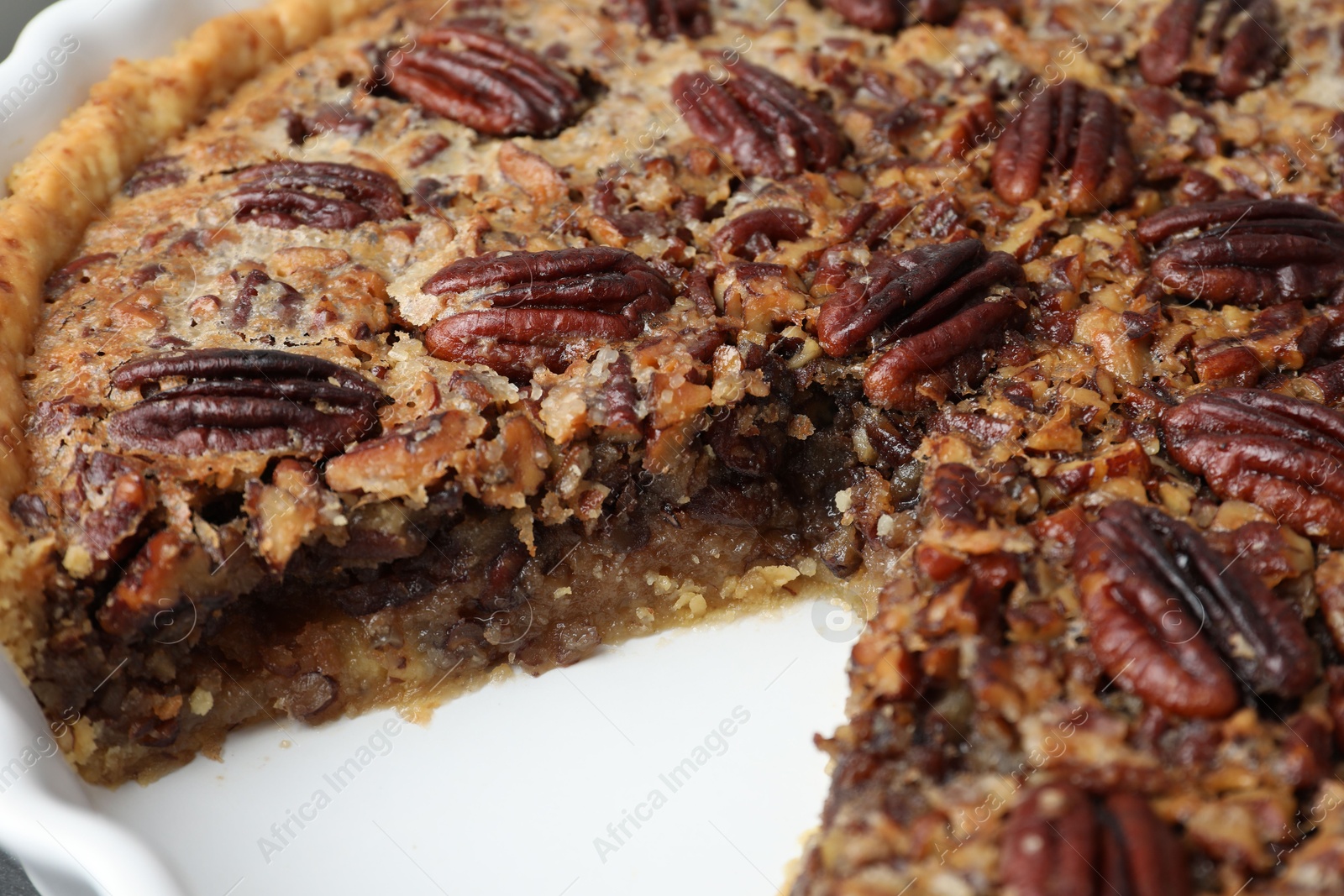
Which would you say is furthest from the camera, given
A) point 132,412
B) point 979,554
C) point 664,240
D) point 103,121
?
point 103,121

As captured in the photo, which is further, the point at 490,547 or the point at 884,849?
the point at 490,547

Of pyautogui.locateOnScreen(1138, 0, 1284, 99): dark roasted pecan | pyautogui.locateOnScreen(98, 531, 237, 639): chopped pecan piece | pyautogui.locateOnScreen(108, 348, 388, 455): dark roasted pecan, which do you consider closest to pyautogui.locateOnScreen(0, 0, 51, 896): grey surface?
pyautogui.locateOnScreen(108, 348, 388, 455): dark roasted pecan

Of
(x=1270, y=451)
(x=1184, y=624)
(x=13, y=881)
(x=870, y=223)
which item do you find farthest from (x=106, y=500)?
(x=1270, y=451)

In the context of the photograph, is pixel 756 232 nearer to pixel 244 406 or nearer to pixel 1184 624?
pixel 244 406

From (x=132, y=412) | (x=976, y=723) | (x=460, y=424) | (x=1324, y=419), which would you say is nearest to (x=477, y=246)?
(x=460, y=424)

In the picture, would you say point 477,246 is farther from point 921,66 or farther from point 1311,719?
point 1311,719

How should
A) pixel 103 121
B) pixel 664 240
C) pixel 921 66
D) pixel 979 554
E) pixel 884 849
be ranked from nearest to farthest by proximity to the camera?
pixel 884 849 → pixel 979 554 → pixel 664 240 → pixel 103 121 → pixel 921 66

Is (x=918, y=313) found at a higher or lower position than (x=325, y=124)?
lower

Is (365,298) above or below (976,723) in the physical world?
above
